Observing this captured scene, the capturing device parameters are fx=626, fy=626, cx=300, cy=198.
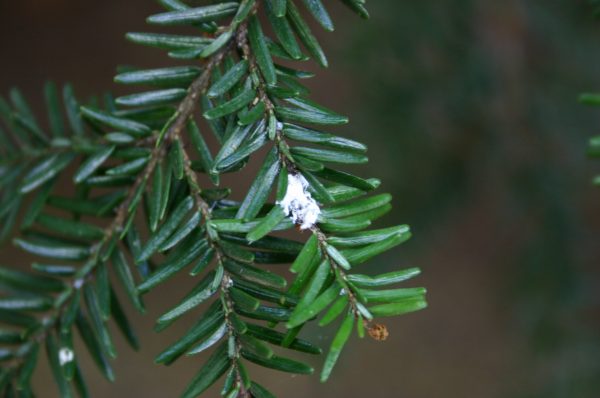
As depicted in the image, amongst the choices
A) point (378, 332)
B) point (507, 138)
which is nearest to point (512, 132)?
point (507, 138)

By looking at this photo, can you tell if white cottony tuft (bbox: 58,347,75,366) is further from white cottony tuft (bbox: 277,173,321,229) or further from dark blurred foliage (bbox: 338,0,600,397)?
dark blurred foliage (bbox: 338,0,600,397)

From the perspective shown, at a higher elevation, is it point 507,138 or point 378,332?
point 378,332

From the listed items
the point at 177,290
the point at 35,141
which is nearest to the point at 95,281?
the point at 35,141

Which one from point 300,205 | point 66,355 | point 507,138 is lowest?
point 507,138

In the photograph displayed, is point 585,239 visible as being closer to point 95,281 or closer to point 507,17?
point 507,17

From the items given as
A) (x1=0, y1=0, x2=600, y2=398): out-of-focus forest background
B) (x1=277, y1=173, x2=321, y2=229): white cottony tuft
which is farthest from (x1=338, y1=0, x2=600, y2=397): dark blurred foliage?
(x1=277, y1=173, x2=321, y2=229): white cottony tuft

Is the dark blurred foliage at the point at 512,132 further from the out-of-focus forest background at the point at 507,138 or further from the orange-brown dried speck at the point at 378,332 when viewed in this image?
the orange-brown dried speck at the point at 378,332

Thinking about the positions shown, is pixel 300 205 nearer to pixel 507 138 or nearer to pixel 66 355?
pixel 66 355

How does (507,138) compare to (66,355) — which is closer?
(66,355)
